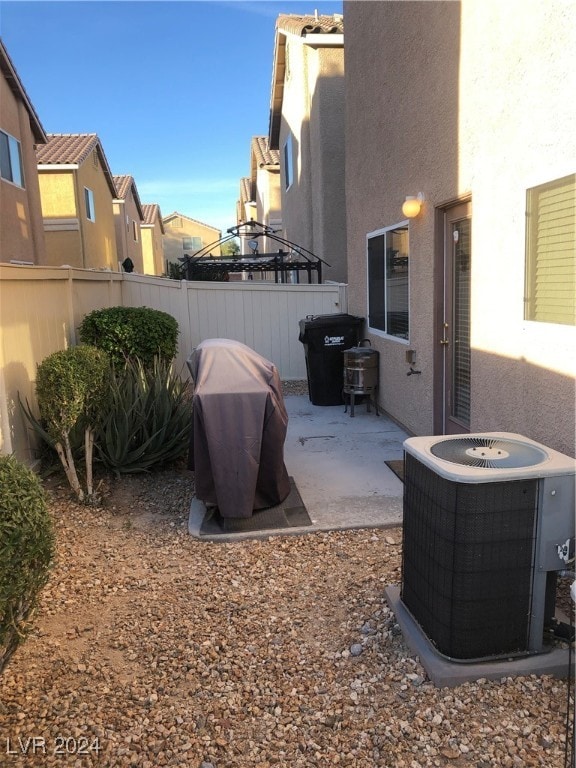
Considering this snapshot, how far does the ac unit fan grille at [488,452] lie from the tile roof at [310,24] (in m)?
11.7

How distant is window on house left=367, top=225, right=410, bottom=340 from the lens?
7.50 meters

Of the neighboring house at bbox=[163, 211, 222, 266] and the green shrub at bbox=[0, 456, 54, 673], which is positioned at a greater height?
the neighboring house at bbox=[163, 211, 222, 266]

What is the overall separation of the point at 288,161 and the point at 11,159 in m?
7.48

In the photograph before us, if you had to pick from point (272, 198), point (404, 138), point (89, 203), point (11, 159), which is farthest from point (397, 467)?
point (89, 203)

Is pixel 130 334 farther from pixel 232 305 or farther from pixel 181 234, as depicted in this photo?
pixel 181 234

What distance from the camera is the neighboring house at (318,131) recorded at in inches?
485

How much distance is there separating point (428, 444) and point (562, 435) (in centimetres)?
133

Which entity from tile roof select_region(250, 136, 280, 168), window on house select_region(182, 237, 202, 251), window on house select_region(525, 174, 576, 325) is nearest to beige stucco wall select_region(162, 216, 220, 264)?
window on house select_region(182, 237, 202, 251)

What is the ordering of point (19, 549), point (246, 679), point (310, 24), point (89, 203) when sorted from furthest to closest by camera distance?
point (89, 203), point (310, 24), point (246, 679), point (19, 549)

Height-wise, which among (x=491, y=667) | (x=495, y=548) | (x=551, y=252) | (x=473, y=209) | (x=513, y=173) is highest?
(x=513, y=173)

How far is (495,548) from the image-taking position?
2.74 metres

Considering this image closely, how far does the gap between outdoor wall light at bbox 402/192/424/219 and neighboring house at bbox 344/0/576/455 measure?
0.25 feet

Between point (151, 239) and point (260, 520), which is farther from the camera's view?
point (151, 239)

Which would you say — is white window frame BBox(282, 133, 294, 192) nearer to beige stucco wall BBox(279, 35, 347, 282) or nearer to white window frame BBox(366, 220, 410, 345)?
A: beige stucco wall BBox(279, 35, 347, 282)
